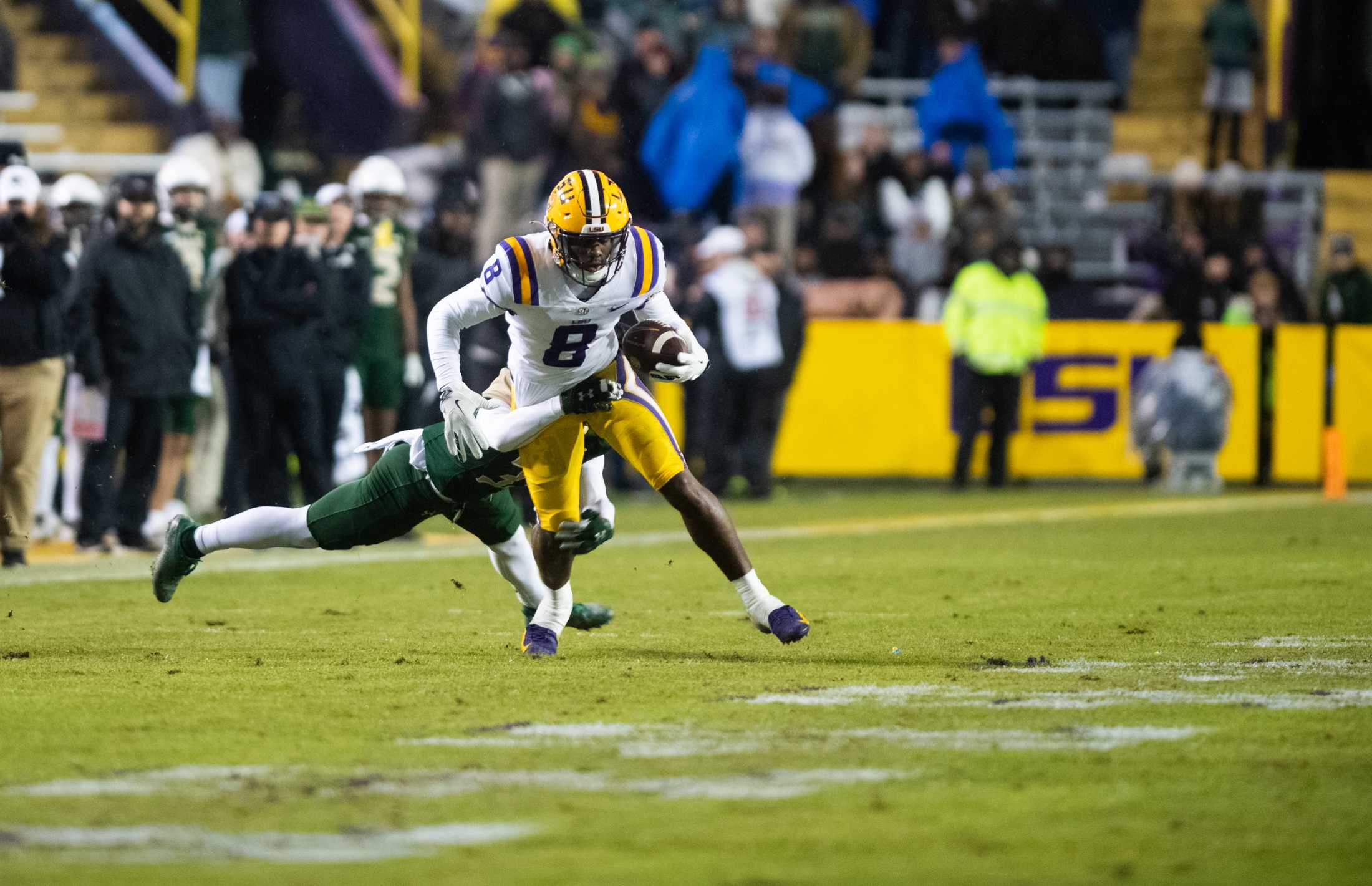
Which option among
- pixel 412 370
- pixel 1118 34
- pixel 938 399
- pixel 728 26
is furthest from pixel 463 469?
pixel 1118 34

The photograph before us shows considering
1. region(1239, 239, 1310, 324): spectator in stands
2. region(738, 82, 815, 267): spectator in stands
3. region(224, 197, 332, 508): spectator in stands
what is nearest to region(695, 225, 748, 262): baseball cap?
region(738, 82, 815, 267): spectator in stands

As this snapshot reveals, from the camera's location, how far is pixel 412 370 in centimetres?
1395

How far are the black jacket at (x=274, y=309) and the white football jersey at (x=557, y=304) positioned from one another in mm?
4982

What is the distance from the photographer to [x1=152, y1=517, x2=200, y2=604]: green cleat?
27.0 ft

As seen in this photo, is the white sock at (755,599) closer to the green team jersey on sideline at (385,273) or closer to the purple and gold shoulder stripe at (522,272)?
the purple and gold shoulder stripe at (522,272)

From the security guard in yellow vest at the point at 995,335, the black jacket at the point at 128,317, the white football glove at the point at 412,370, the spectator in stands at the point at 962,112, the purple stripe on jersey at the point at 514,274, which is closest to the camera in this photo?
the purple stripe on jersey at the point at 514,274

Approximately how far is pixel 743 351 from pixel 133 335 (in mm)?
5436

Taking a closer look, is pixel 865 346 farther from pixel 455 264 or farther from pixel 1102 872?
pixel 1102 872

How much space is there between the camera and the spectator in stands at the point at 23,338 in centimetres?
1154

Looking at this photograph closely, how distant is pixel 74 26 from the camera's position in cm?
2236

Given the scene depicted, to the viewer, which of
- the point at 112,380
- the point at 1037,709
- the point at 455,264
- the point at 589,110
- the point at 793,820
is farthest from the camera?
the point at 589,110

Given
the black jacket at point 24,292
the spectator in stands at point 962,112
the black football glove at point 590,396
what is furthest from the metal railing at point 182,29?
the black football glove at point 590,396

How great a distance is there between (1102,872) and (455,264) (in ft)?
33.6

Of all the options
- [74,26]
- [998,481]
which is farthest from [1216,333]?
[74,26]
